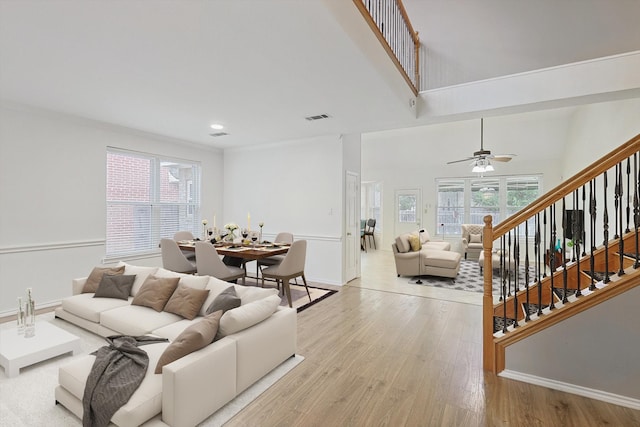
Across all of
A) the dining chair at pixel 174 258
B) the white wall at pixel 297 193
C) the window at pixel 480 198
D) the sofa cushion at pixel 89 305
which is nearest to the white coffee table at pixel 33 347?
the sofa cushion at pixel 89 305

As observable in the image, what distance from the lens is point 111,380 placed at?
1792 millimetres

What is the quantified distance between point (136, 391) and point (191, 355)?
0.34 metres

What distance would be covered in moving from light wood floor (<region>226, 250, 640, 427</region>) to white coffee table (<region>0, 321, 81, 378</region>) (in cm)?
180

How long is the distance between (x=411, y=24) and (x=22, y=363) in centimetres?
592

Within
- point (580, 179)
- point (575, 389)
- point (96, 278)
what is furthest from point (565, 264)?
point (96, 278)

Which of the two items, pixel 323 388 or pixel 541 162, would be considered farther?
pixel 541 162

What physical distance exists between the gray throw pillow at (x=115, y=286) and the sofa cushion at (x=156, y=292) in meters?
0.33

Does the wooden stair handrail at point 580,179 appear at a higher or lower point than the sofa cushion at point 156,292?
higher

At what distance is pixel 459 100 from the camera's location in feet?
13.3

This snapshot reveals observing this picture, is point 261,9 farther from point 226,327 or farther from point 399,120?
point 399,120

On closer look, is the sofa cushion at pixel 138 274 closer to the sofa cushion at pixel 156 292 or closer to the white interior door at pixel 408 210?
the sofa cushion at pixel 156 292

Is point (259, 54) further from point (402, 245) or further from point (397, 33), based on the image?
point (402, 245)

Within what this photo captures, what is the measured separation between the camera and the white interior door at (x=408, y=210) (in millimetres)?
9445

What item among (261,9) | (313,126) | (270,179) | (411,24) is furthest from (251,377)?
(411,24)
